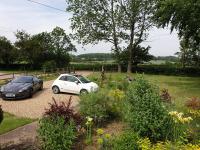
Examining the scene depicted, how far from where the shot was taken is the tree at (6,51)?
206 feet

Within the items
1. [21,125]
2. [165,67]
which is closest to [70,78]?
[21,125]

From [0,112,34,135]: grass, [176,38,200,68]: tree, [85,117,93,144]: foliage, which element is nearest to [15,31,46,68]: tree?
[176,38,200,68]: tree

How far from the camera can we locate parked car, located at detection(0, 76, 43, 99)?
2186 cm

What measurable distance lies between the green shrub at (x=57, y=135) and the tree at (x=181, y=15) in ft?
63.3

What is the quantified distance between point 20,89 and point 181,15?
14257 millimetres

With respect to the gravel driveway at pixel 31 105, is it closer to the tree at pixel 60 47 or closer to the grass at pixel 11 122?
the grass at pixel 11 122

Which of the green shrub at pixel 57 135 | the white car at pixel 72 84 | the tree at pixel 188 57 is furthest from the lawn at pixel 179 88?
the tree at pixel 188 57

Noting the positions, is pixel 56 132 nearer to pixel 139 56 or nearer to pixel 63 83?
pixel 63 83

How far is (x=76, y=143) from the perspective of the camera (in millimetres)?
10508

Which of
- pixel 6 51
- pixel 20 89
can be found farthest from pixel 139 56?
pixel 20 89

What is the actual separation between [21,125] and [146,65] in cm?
4742

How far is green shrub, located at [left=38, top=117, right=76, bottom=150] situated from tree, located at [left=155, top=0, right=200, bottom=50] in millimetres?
19298

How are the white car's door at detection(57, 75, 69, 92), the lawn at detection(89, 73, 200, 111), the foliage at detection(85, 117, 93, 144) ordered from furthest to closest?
1. the white car's door at detection(57, 75, 69, 92)
2. the lawn at detection(89, 73, 200, 111)
3. the foliage at detection(85, 117, 93, 144)

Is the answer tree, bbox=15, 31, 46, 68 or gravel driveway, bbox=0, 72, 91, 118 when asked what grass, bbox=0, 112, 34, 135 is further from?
tree, bbox=15, 31, 46, 68
